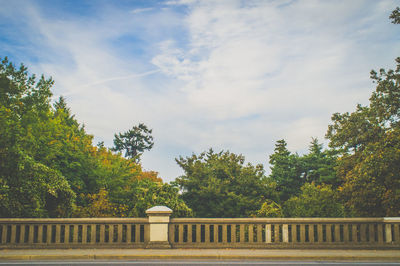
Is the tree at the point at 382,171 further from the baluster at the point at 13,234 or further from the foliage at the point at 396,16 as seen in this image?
the baluster at the point at 13,234

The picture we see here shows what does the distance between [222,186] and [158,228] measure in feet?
53.4

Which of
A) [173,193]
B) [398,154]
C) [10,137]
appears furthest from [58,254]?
[398,154]

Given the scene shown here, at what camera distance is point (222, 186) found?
27.6m

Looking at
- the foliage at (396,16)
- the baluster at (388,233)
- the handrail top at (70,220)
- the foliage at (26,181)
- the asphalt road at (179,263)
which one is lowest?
the asphalt road at (179,263)

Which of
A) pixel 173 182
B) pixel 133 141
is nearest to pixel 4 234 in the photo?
pixel 173 182

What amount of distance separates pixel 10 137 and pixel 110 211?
8835 mm

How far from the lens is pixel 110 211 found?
2203 centimetres

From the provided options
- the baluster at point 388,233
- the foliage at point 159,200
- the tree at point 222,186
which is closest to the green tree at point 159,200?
the foliage at point 159,200

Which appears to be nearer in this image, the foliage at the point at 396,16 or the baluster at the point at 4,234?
the baluster at the point at 4,234

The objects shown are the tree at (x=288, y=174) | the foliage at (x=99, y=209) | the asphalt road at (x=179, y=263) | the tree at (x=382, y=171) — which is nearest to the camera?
the asphalt road at (x=179, y=263)

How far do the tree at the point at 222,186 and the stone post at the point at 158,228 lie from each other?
15.4m

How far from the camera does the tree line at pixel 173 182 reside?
15.4m

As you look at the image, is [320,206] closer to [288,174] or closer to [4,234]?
[4,234]

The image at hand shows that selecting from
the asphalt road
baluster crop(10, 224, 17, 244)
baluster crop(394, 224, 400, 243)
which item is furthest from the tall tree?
baluster crop(10, 224, 17, 244)
